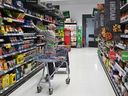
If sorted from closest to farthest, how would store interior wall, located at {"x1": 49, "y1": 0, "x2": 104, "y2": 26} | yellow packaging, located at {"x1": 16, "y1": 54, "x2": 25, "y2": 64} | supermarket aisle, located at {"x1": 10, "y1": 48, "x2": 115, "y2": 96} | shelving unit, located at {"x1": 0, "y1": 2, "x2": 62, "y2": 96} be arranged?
shelving unit, located at {"x1": 0, "y1": 2, "x2": 62, "y2": 96}
supermarket aisle, located at {"x1": 10, "y1": 48, "x2": 115, "y2": 96}
yellow packaging, located at {"x1": 16, "y1": 54, "x2": 25, "y2": 64}
store interior wall, located at {"x1": 49, "y1": 0, "x2": 104, "y2": 26}

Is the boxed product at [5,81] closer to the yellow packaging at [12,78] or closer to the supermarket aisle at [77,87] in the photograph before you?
the yellow packaging at [12,78]

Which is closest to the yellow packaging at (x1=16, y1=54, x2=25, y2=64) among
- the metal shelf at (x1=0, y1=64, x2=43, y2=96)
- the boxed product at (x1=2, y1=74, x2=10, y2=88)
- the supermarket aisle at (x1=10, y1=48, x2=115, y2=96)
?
the metal shelf at (x1=0, y1=64, x2=43, y2=96)

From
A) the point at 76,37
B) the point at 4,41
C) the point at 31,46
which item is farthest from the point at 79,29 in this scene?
the point at 4,41

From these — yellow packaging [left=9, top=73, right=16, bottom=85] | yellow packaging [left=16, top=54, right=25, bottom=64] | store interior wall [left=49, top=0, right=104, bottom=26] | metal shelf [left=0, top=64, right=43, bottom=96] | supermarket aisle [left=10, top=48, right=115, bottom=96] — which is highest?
store interior wall [left=49, top=0, right=104, bottom=26]

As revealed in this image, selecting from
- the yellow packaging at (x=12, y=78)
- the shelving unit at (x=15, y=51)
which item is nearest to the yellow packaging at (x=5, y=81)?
the shelving unit at (x=15, y=51)

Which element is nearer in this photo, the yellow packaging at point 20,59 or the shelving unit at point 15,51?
the shelving unit at point 15,51

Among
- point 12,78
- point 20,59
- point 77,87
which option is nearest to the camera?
point 12,78

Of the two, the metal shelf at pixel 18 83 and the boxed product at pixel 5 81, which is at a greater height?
the boxed product at pixel 5 81

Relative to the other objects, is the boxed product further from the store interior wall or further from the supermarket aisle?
the store interior wall

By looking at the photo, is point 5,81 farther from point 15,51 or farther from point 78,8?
point 78,8

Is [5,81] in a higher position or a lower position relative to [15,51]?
lower

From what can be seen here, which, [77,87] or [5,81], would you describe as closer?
[5,81]

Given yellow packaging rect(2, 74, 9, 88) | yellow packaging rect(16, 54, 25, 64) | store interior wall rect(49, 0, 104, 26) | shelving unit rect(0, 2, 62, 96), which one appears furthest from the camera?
store interior wall rect(49, 0, 104, 26)

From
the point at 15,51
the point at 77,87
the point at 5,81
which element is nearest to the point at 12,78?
the point at 5,81
